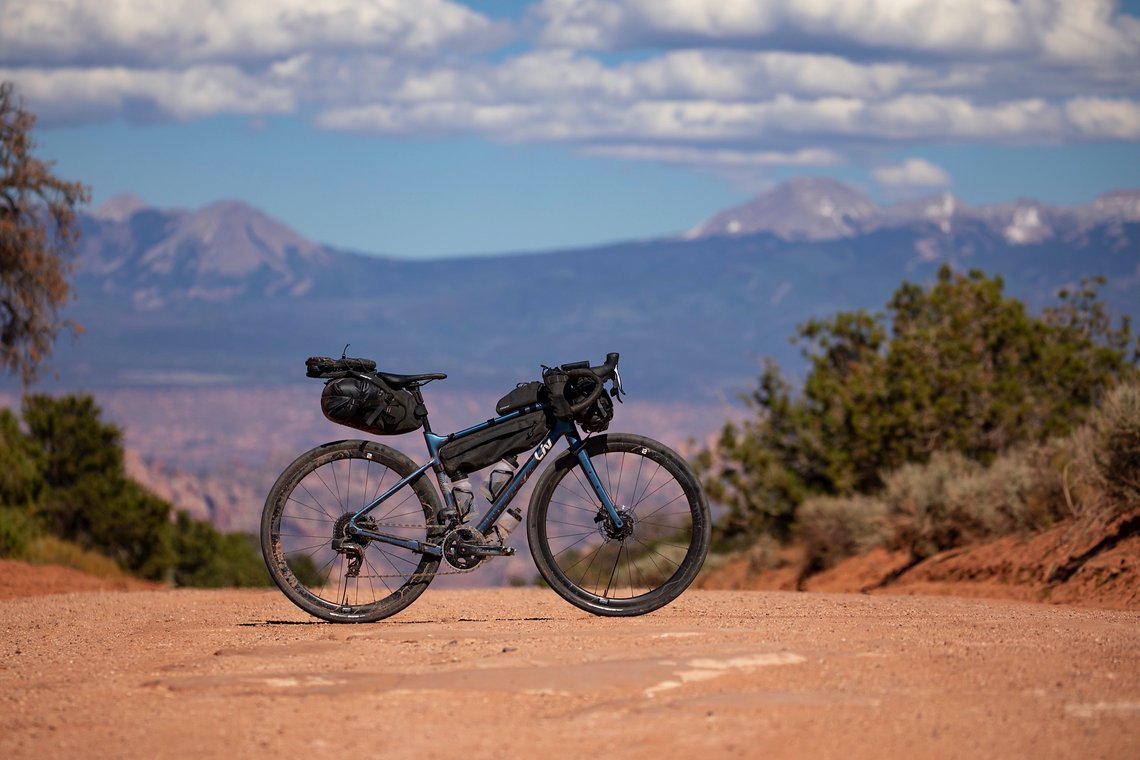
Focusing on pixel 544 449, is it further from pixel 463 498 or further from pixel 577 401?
pixel 463 498

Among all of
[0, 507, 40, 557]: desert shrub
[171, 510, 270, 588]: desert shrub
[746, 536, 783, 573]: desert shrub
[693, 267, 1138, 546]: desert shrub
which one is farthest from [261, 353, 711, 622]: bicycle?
[171, 510, 270, 588]: desert shrub

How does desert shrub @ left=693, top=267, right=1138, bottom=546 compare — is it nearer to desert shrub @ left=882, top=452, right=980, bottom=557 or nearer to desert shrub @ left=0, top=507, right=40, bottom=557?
desert shrub @ left=882, top=452, right=980, bottom=557

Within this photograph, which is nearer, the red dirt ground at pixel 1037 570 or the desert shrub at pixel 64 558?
the red dirt ground at pixel 1037 570

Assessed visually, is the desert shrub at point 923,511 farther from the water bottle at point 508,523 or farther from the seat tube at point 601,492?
the water bottle at point 508,523

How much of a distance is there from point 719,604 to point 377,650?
3698 millimetres

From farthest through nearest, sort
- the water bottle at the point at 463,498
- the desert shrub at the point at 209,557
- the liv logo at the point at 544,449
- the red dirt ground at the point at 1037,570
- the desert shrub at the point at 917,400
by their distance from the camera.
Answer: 1. the desert shrub at the point at 209,557
2. the desert shrub at the point at 917,400
3. the red dirt ground at the point at 1037,570
4. the liv logo at the point at 544,449
5. the water bottle at the point at 463,498

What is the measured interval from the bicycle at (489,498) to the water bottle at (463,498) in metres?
0.02

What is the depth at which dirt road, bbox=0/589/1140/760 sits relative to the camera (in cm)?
569

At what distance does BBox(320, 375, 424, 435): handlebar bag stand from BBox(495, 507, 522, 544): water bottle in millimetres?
736

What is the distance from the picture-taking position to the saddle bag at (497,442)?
8.61 metres

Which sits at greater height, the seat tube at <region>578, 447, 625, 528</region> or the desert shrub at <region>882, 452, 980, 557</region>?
the seat tube at <region>578, 447, 625, 528</region>

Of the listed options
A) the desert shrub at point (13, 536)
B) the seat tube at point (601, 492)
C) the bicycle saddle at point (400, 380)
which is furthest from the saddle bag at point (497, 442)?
the desert shrub at point (13, 536)

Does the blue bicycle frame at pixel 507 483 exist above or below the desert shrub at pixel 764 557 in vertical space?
above

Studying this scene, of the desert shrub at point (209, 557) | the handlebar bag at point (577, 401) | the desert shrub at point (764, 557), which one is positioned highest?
the handlebar bag at point (577, 401)
